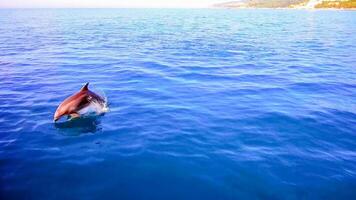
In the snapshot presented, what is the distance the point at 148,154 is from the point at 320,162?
210 inches

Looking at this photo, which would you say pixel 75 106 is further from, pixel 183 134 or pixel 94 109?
pixel 183 134

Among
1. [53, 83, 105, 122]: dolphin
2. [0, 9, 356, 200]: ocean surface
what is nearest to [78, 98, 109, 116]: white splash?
[53, 83, 105, 122]: dolphin

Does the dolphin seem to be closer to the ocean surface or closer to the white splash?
the white splash

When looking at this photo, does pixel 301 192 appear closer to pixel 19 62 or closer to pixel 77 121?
pixel 77 121

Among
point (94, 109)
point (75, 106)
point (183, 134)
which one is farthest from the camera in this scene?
point (94, 109)

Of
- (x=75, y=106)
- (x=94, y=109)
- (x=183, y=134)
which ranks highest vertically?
(x=75, y=106)

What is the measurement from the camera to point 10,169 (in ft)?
33.1

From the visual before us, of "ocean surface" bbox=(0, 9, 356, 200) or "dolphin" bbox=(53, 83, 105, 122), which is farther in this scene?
"dolphin" bbox=(53, 83, 105, 122)

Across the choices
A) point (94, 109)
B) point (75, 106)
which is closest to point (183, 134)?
point (94, 109)

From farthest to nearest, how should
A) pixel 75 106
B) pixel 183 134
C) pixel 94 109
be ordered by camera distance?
pixel 94 109 < pixel 75 106 < pixel 183 134

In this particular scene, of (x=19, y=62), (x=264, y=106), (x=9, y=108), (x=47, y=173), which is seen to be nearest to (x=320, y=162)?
(x=264, y=106)

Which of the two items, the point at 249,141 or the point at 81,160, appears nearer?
the point at 81,160

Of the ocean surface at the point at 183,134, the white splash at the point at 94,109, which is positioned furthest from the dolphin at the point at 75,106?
the ocean surface at the point at 183,134

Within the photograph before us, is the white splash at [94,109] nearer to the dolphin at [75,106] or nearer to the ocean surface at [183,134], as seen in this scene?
the dolphin at [75,106]
